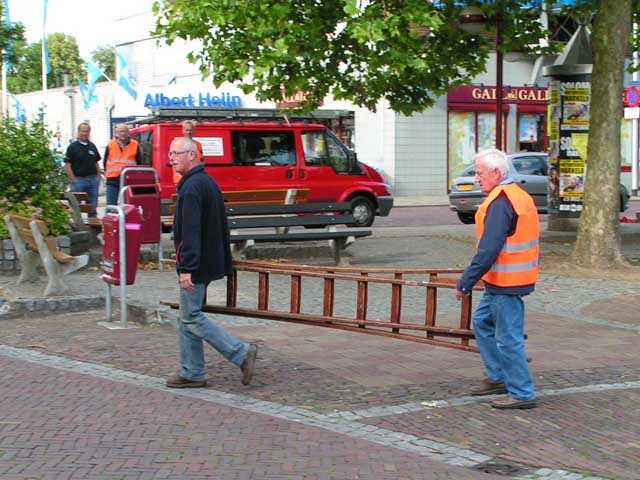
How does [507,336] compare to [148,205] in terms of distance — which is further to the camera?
[148,205]

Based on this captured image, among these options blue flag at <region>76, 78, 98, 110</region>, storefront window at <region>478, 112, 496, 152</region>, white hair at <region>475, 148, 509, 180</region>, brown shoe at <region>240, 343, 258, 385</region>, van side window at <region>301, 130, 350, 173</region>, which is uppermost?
blue flag at <region>76, 78, 98, 110</region>

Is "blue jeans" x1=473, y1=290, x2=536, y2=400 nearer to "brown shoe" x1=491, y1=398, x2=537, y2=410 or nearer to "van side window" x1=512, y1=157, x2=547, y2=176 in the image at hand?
→ "brown shoe" x1=491, y1=398, x2=537, y2=410

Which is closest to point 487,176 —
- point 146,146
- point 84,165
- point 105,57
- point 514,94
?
point 84,165

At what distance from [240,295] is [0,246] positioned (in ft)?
9.98

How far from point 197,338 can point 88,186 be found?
7.95 meters

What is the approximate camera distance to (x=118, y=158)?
1378 cm

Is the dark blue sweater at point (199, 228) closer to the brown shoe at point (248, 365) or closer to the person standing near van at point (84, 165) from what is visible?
the brown shoe at point (248, 365)

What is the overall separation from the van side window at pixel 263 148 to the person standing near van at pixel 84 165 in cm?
369

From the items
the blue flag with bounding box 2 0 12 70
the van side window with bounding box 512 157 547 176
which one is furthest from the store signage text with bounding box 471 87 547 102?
the blue flag with bounding box 2 0 12 70

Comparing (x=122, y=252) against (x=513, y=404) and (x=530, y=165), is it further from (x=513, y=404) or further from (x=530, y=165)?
(x=530, y=165)

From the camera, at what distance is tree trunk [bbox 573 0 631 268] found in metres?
12.8

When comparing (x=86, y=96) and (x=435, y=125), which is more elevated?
(x=86, y=96)

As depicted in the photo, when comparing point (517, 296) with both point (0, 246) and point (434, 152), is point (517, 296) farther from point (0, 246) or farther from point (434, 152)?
point (434, 152)

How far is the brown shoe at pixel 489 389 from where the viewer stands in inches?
255
